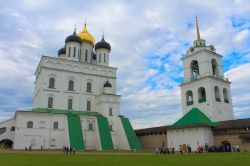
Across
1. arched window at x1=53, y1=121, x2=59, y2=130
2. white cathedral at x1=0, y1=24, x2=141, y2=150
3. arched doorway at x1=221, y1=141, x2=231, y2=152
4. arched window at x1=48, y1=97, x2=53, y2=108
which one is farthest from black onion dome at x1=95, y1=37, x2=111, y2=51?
arched doorway at x1=221, y1=141, x2=231, y2=152

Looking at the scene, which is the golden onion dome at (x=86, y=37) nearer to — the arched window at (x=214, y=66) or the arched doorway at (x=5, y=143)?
the arched doorway at (x=5, y=143)

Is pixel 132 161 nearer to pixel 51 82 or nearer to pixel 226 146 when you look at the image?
pixel 226 146

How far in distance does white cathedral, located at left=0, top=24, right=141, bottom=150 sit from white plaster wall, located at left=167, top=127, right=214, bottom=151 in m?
5.49

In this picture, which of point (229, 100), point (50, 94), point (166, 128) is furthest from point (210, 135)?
point (50, 94)

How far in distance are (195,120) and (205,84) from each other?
767 cm

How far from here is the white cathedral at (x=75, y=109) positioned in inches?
1415

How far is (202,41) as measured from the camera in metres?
43.7

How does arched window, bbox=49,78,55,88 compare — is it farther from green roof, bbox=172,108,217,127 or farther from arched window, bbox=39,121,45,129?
green roof, bbox=172,108,217,127

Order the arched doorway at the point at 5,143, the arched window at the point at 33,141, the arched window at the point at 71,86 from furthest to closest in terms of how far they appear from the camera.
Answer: the arched window at the point at 71,86 → the arched doorway at the point at 5,143 → the arched window at the point at 33,141

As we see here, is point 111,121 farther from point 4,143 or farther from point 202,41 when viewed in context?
point 202,41

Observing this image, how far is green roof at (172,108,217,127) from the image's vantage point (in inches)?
1316

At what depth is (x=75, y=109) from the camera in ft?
139

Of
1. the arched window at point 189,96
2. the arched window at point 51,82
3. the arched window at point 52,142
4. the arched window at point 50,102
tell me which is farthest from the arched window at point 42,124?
the arched window at point 189,96

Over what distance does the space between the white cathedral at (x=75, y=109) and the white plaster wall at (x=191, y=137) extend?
5488 mm
